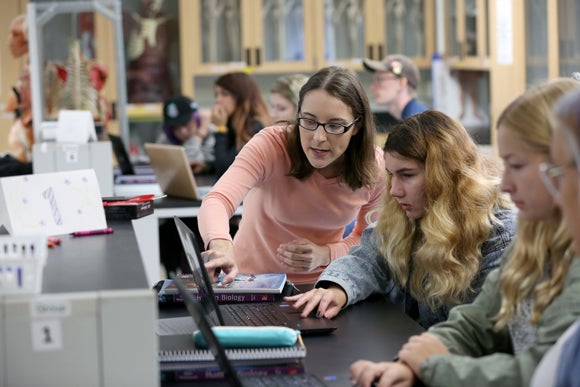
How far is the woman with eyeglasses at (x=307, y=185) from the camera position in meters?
2.69

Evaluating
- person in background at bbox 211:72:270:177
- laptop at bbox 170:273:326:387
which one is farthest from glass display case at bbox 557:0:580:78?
laptop at bbox 170:273:326:387

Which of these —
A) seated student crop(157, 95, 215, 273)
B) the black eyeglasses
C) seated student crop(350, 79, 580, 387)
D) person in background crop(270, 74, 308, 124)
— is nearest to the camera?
seated student crop(350, 79, 580, 387)

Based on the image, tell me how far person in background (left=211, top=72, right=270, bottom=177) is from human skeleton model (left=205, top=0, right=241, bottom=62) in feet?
5.85

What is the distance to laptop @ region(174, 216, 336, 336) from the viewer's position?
2.02m

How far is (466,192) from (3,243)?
1.07m

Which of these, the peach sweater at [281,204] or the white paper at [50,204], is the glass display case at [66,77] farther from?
the white paper at [50,204]

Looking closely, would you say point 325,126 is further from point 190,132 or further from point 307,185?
point 190,132

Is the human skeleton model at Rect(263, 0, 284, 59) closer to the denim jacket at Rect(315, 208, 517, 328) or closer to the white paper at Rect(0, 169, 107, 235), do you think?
the denim jacket at Rect(315, 208, 517, 328)

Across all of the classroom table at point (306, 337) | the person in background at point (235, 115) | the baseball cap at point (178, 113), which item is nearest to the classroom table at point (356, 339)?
the classroom table at point (306, 337)

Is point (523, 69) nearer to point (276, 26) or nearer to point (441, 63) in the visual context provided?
point (441, 63)

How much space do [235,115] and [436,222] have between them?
315 centimetres

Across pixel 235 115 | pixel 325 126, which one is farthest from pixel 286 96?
pixel 325 126

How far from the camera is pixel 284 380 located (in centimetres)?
176

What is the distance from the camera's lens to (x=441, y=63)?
6.96 meters
